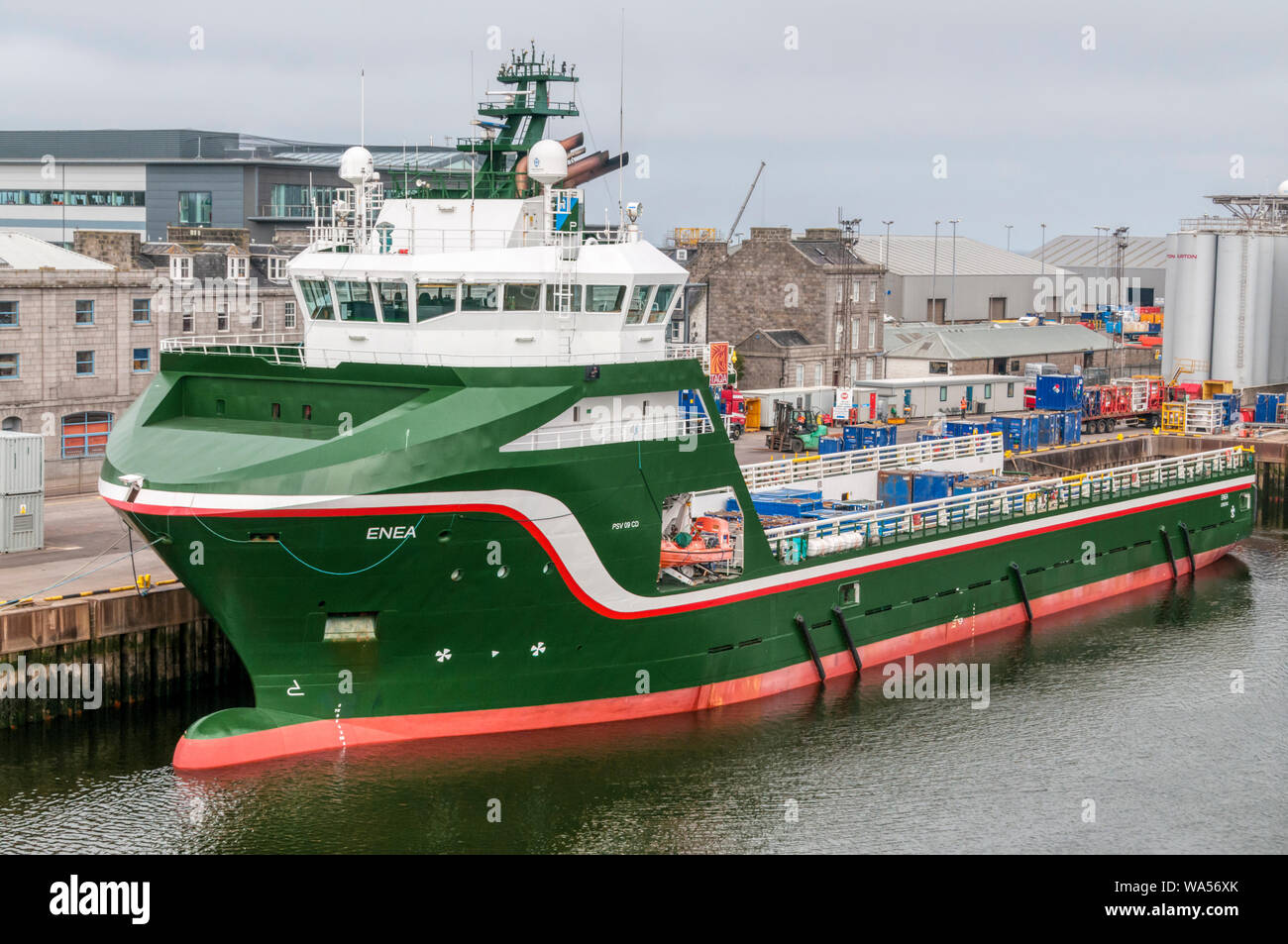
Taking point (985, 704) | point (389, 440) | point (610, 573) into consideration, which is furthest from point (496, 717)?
point (985, 704)

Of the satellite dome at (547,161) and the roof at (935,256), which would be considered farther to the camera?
the roof at (935,256)

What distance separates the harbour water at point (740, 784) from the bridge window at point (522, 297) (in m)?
8.78

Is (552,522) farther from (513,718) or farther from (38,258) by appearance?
(38,258)

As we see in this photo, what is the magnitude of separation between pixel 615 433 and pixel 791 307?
172 ft

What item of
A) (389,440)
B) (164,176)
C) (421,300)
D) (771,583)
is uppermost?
(164,176)

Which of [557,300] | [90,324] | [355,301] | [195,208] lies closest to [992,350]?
[195,208]

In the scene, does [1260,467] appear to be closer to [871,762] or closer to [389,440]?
[871,762]

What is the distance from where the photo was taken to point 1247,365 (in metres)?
87.0

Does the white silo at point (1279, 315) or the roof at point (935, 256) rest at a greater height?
the roof at point (935, 256)

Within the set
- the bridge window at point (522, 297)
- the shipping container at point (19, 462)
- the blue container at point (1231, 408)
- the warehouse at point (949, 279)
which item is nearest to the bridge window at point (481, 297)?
the bridge window at point (522, 297)

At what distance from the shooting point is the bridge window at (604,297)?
31422 mm

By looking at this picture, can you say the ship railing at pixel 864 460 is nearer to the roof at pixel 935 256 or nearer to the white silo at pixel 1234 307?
the white silo at pixel 1234 307

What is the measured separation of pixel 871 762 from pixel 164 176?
75.5 meters

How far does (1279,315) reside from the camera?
3516 inches
